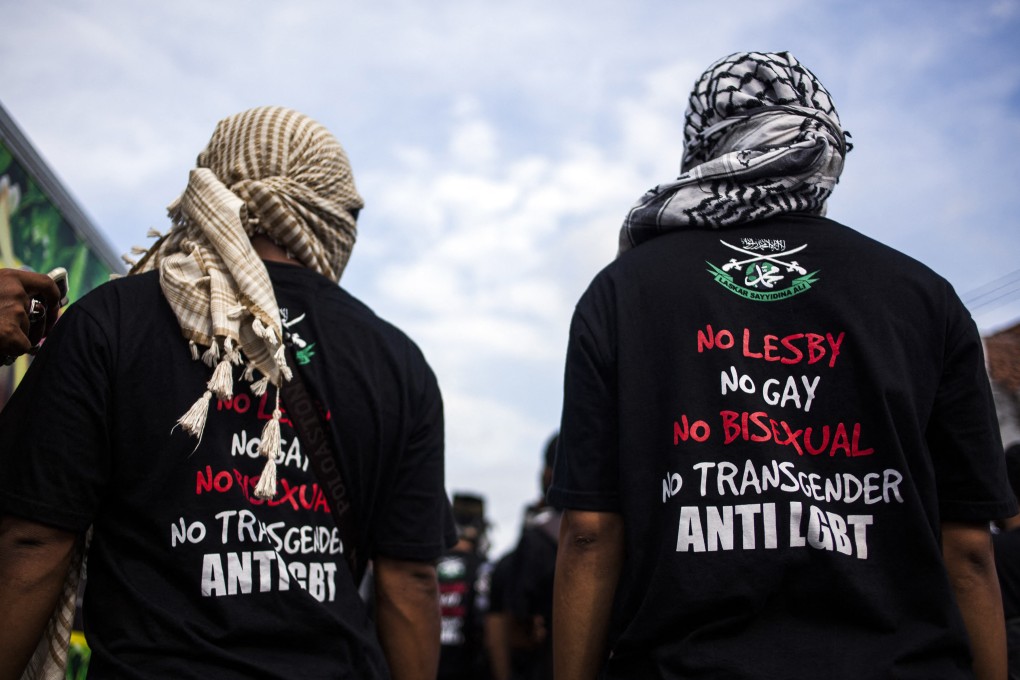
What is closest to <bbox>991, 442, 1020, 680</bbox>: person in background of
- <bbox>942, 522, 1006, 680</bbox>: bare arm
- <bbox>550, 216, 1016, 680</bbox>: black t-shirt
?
<bbox>942, 522, 1006, 680</bbox>: bare arm

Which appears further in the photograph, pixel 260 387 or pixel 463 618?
pixel 463 618

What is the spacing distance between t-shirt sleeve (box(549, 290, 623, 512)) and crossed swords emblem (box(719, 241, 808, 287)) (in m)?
0.32

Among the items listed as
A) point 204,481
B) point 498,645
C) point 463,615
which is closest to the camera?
point 204,481

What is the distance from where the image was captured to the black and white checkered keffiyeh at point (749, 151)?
217 centimetres

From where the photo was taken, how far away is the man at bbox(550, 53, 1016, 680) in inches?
71.2

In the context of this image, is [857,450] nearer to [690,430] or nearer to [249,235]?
[690,430]

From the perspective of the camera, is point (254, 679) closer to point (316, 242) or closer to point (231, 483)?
point (231, 483)

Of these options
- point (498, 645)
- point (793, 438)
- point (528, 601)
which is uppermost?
point (793, 438)

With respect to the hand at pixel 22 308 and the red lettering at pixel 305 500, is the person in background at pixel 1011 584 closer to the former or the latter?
the red lettering at pixel 305 500

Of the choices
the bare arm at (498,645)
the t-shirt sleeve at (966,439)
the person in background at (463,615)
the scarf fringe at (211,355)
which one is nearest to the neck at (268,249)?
the scarf fringe at (211,355)

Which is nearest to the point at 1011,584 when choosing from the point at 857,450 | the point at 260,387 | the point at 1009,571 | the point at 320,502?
the point at 1009,571

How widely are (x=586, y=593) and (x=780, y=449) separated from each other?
514 millimetres

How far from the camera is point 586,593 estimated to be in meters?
1.98

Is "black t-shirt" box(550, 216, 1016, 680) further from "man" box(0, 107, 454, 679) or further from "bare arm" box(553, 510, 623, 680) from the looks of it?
"man" box(0, 107, 454, 679)
